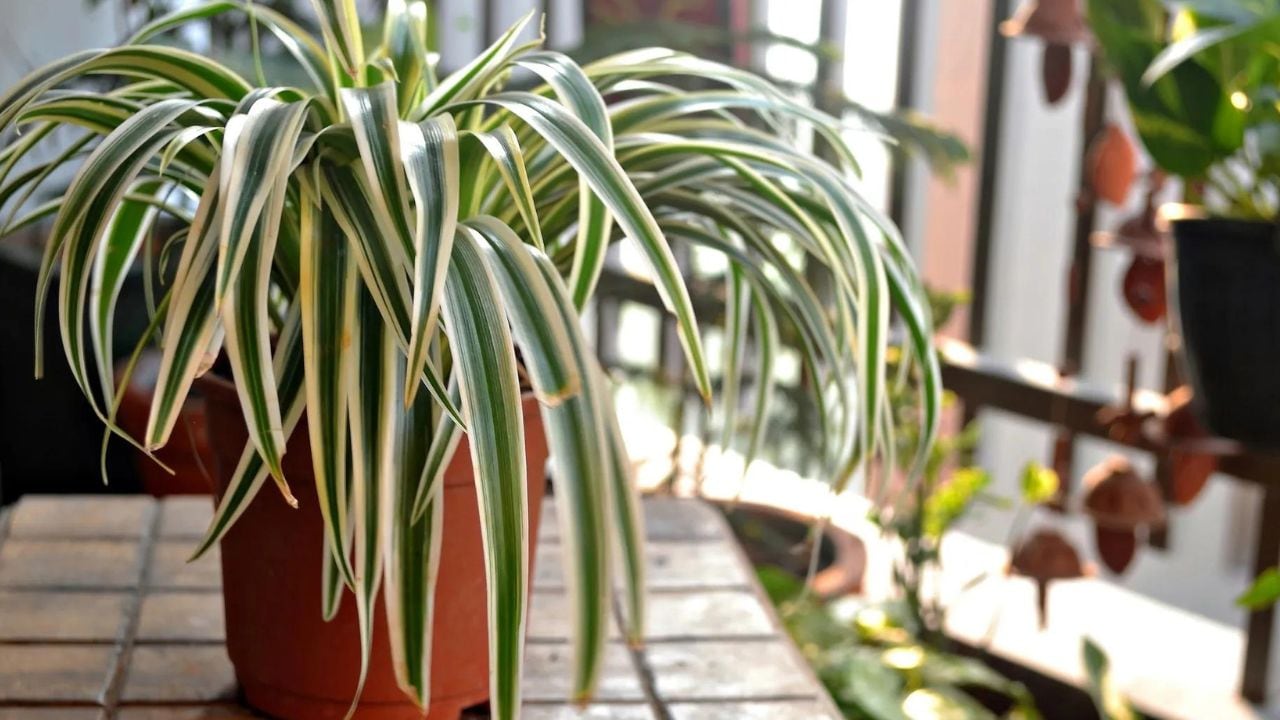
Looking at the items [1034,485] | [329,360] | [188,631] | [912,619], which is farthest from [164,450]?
[329,360]

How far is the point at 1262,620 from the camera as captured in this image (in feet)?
5.95

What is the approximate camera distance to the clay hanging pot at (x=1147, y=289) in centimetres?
159

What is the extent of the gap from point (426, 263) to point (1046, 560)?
1.22m

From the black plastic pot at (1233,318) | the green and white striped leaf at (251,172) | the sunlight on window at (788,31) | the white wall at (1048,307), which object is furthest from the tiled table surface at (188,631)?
the white wall at (1048,307)

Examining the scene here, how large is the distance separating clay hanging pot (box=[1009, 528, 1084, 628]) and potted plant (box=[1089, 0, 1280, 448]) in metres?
0.31

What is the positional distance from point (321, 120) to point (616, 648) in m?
0.44

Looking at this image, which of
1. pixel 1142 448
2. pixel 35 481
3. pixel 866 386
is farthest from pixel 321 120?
pixel 35 481

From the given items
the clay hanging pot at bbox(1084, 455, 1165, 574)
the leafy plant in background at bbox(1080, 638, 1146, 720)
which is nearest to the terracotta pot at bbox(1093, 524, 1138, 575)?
A: the clay hanging pot at bbox(1084, 455, 1165, 574)

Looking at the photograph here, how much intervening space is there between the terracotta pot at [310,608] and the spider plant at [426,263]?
68mm

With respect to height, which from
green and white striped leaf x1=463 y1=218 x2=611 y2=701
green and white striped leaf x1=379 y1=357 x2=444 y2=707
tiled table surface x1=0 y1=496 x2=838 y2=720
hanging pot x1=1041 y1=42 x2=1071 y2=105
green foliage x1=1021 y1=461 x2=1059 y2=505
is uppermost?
hanging pot x1=1041 y1=42 x2=1071 y2=105

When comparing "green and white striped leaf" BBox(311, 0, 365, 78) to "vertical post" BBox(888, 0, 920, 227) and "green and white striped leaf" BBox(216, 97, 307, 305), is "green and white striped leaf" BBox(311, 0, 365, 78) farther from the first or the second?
"vertical post" BBox(888, 0, 920, 227)

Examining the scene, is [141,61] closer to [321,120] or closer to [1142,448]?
[321,120]

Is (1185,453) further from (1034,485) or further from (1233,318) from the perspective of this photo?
(1233,318)

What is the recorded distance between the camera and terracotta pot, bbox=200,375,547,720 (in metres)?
0.84
